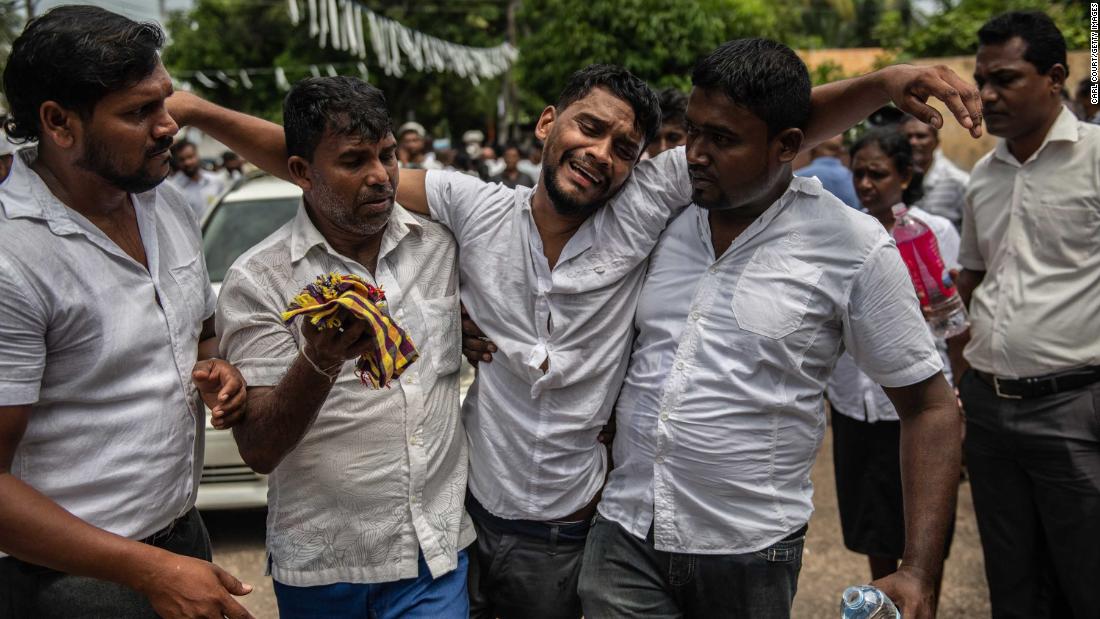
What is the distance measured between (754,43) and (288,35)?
29041mm

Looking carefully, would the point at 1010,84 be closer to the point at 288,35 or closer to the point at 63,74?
the point at 63,74

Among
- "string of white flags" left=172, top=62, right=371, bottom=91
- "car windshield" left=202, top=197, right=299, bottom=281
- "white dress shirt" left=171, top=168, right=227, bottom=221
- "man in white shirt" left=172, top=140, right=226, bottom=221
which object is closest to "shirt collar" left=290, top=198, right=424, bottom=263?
"car windshield" left=202, top=197, right=299, bottom=281

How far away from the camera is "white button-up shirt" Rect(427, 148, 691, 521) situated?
2.49m

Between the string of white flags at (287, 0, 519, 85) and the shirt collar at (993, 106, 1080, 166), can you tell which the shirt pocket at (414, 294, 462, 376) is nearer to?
the shirt collar at (993, 106, 1080, 166)

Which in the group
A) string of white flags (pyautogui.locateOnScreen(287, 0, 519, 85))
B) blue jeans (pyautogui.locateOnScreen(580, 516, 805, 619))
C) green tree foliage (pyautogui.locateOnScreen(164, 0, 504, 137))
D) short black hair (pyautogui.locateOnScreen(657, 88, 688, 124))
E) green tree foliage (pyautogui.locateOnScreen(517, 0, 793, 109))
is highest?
short black hair (pyautogui.locateOnScreen(657, 88, 688, 124))

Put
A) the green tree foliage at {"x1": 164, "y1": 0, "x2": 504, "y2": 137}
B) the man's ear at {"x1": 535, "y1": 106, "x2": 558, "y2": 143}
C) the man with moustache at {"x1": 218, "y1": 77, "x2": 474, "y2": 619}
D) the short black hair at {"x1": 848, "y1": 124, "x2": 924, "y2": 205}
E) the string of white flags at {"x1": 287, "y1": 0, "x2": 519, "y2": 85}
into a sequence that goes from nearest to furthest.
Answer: the man with moustache at {"x1": 218, "y1": 77, "x2": 474, "y2": 619} → the man's ear at {"x1": 535, "y1": 106, "x2": 558, "y2": 143} → the short black hair at {"x1": 848, "y1": 124, "x2": 924, "y2": 205} → the string of white flags at {"x1": 287, "y1": 0, "x2": 519, "y2": 85} → the green tree foliage at {"x1": 164, "y1": 0, "x2": 504, "y2": 137}

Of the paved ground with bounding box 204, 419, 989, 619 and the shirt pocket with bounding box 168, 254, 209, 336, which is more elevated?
the shirt pocket with bounding box 168, 254, 209, 336

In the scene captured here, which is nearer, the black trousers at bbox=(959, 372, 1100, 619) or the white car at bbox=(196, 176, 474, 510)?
the black trousers at bbox=(959, 372, 1100, 619)

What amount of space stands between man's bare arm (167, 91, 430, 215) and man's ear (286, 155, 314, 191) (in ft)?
0.21

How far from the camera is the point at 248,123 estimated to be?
2.64 m

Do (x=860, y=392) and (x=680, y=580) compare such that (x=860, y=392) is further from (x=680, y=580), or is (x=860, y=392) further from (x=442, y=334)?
(x=442, y=334)

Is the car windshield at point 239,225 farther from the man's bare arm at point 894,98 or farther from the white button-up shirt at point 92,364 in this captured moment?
the man's bare arm at point 894,98

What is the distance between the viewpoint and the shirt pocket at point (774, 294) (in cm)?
234

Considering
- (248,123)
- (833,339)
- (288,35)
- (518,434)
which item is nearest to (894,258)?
(833,339)
